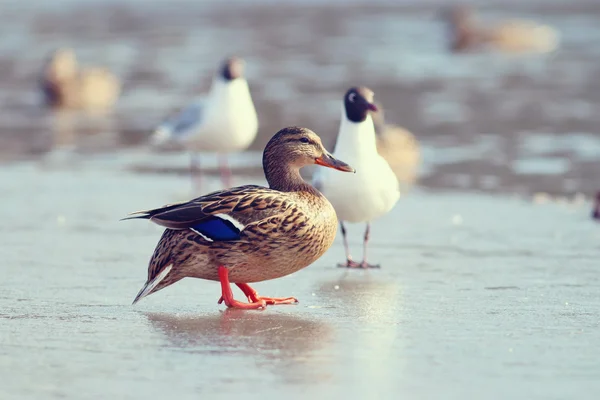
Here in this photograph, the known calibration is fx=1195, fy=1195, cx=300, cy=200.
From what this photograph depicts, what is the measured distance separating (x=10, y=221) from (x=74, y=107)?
35.2ft

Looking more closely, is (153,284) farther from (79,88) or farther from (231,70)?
(79,88)

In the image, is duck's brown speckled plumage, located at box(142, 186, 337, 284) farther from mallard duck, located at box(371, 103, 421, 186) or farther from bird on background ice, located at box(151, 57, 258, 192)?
mallard duck, located at box(371, 103, 421, 186)

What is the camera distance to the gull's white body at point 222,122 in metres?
12.7

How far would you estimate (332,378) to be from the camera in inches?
195

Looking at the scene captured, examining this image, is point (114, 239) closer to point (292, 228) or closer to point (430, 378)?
point (292, 228)

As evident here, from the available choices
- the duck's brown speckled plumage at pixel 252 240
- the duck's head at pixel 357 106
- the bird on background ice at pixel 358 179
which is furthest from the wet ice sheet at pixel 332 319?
the duck's head at pixel 357 106

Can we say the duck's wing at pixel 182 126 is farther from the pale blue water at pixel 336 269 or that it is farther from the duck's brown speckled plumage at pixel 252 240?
the duck's brown speckled plumage at pixel 252 240

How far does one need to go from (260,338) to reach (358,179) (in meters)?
2.64

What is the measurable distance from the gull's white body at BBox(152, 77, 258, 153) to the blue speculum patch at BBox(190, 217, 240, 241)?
21.0 ft

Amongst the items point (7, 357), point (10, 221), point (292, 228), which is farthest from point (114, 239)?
point (7, 357)

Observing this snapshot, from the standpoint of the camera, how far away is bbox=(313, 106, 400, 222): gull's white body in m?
8.09

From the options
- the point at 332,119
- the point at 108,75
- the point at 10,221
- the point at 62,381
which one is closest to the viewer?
the point at 62,381

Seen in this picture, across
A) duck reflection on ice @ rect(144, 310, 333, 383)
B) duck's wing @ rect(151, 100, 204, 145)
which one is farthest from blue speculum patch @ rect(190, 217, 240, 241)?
duck's wing @ rect(151, 100, 204, 145)

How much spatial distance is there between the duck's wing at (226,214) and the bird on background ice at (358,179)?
1622 millimetres
